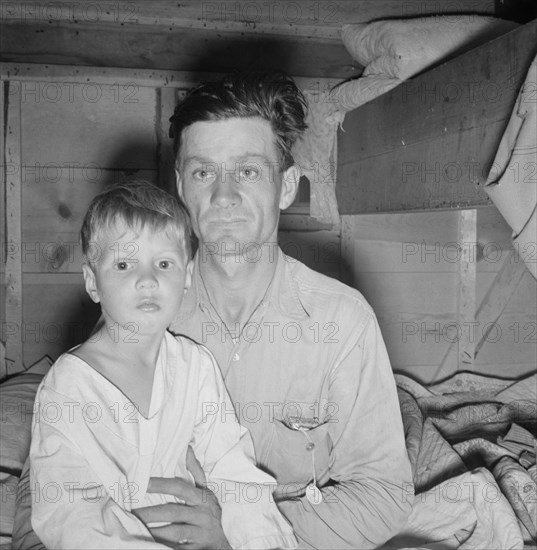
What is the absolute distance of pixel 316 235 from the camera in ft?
11.1

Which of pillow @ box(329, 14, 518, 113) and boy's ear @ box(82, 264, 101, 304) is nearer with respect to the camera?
boy's ear @ box(82, 264, 101, 304)

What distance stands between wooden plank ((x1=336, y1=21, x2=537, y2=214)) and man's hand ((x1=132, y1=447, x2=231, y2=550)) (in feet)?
3.67

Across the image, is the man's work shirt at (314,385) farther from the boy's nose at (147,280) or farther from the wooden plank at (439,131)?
the wooden plank at (439,131)

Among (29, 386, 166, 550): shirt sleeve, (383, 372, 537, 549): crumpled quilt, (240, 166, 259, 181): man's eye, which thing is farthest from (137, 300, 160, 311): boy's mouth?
(383, 372, 537, 549): crumpled quilt

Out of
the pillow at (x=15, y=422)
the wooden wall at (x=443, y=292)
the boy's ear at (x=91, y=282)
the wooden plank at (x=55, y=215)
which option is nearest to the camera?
the boy's ear at (x=91, y=282)

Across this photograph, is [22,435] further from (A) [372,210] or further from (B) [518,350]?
(B) [518,350]

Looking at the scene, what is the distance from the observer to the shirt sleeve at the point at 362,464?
1.41 meters

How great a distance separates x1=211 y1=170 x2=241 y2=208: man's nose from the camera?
4.96 ft

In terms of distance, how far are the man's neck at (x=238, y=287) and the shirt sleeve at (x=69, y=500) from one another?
0.57 meters

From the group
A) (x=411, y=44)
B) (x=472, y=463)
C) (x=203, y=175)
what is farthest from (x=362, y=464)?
(x=411, y=44)

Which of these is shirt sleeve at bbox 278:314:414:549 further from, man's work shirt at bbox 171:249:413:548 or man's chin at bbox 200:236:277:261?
man's chin at bbox 200:236:277:261

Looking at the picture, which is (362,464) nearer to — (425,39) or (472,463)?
(472,463)

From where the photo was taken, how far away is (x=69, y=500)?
1065 mm

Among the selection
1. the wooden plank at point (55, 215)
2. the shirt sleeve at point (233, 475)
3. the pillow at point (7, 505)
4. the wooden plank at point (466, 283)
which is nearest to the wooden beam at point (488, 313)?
the wooden plank at point (466, 283)
